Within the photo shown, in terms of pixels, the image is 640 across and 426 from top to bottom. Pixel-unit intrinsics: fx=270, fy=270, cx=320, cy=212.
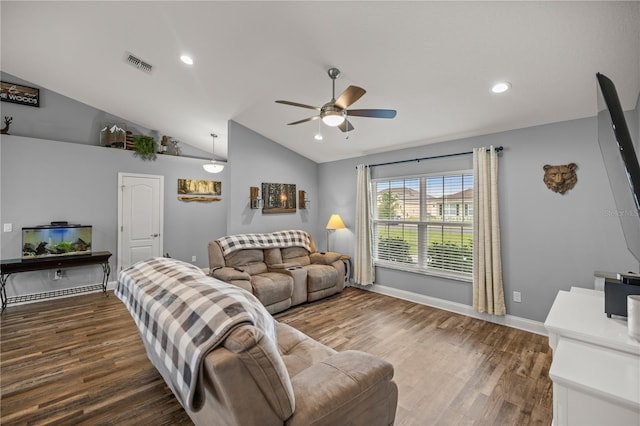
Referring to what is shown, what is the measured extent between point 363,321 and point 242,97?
3.42m

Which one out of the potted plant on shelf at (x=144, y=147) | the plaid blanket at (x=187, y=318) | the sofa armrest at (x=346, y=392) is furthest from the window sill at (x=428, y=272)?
the potted plant on shelf at (x=144, y=147)

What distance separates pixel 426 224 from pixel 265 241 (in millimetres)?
2620

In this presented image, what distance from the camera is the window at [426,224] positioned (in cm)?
381

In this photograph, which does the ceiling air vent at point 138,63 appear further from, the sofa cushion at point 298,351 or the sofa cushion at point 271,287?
the sofa cushion at point 298,351

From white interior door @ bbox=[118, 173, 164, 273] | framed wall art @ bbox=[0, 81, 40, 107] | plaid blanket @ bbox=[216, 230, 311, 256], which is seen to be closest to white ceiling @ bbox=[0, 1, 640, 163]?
framed wall art @ bbox=[0, 81, 40, 107]

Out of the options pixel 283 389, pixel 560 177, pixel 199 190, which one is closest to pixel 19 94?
pixel 199 190

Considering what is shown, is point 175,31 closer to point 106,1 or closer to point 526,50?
point 106,1

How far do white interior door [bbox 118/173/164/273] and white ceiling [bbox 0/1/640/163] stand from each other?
163 centimetres

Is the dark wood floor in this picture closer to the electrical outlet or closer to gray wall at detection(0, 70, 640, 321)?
the electrical outlet

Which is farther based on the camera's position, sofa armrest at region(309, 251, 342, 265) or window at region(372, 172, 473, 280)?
sofa armrest at region(309, 251, 342, 265)

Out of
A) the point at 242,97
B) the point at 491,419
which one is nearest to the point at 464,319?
the point at 491,419

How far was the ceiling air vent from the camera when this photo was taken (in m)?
3.18

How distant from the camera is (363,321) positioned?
3.51 meters

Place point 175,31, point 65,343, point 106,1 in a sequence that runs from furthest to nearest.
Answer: point 65,343 < point 175,31 < point 106,1
